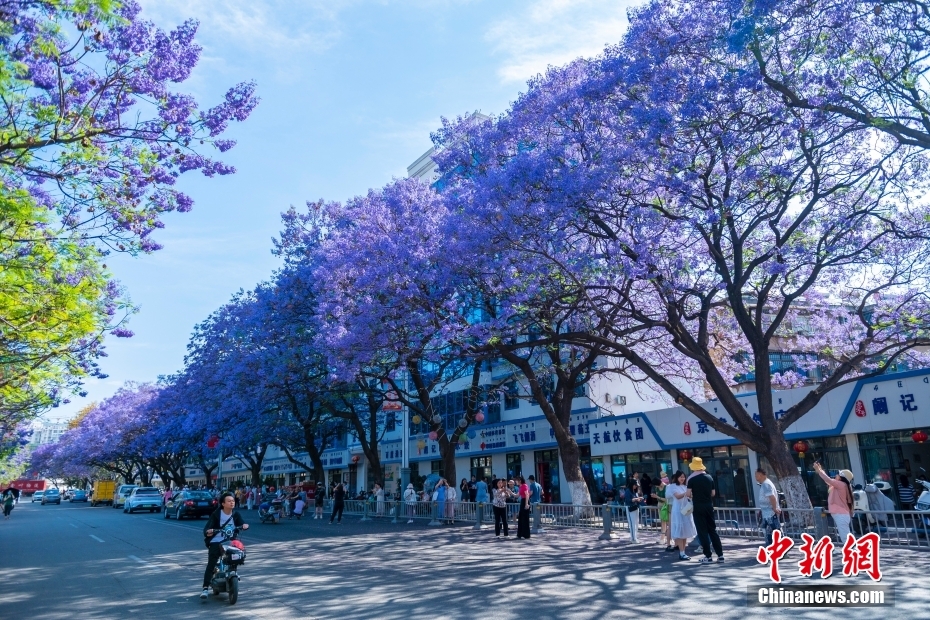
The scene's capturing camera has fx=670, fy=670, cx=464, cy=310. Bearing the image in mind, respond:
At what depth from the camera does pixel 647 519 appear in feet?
60.4

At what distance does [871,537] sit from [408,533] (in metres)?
13.7

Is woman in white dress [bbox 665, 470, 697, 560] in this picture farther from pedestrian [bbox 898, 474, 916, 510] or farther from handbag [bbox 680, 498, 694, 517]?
pedestrian [bbox 898, 474, 916, 510]

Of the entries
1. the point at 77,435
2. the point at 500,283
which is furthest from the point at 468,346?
the point at 77,435

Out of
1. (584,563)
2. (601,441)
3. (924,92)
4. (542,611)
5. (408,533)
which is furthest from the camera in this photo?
(601,441)

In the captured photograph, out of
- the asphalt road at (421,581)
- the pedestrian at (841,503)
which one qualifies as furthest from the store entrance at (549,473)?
the pedestrian at (841,503)

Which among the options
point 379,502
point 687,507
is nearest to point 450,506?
point 379,502

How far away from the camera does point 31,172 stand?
10.7 metres

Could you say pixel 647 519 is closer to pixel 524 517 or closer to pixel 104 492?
pixel 524 517

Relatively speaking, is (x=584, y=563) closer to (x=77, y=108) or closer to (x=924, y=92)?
(x=924, y=92)

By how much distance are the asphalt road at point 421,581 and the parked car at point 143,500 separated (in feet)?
78.0

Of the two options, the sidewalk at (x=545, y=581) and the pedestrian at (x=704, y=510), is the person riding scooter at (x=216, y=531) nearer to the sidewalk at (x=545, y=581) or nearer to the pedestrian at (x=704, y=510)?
the sidewalk at (x=545, y=581)

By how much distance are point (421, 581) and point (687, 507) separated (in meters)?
5.05

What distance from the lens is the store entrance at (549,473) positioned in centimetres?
3092

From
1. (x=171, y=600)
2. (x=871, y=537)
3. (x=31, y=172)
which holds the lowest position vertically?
(x=171, y=600)
